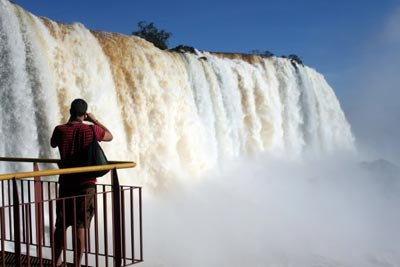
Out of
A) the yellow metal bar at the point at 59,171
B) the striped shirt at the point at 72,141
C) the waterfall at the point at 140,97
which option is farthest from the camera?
the waterfall at the point at 140,97

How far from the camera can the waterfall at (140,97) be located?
9547 mm

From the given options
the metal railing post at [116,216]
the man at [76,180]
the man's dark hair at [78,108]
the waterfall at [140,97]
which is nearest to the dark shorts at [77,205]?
the man at [76,180]

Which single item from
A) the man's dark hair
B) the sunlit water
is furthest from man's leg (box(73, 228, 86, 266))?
Result: the sunlit water

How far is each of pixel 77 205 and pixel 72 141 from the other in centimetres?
53

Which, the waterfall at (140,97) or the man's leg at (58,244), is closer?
the man's leg at (58,244)

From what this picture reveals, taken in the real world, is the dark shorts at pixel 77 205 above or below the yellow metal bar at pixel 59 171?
below

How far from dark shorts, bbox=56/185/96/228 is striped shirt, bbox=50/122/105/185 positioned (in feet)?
0.24

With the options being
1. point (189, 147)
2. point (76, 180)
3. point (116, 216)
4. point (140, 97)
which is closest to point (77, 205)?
point (76, 180)

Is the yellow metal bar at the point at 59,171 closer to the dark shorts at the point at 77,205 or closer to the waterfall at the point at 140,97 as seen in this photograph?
the dark shorts at the point at 77,205

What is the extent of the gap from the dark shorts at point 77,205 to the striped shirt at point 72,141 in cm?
7

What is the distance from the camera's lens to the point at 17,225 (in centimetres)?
358

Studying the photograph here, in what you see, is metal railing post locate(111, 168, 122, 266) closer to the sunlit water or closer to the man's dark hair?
the man's dark hair

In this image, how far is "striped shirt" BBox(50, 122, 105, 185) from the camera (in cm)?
422

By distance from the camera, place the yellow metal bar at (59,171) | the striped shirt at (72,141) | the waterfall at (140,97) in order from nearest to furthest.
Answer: the yellow metal bar at (59,171), the striped shirt at (72,141), the waterfall at (140,97)
